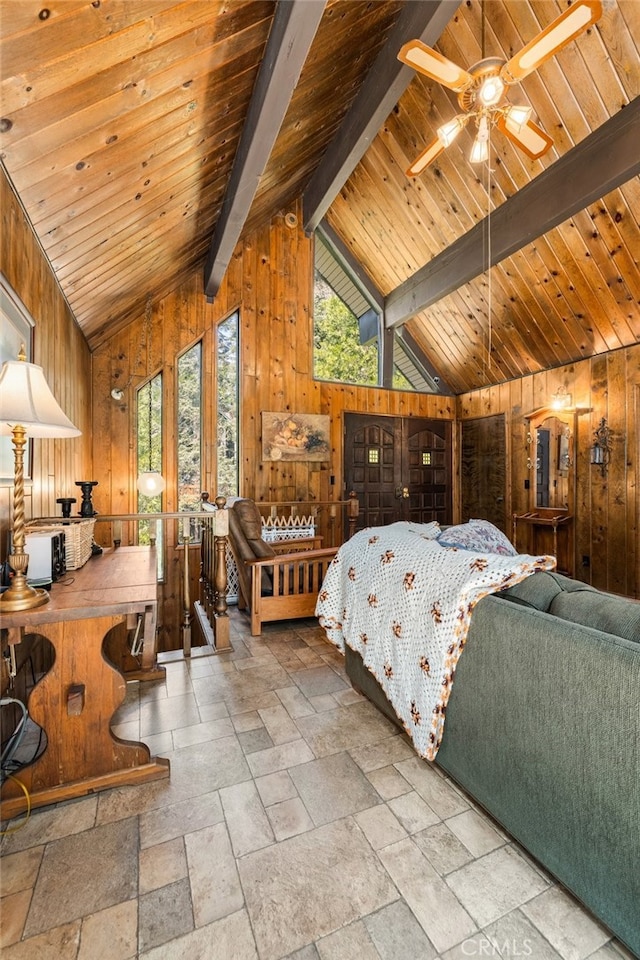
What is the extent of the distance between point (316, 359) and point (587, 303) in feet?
10.8

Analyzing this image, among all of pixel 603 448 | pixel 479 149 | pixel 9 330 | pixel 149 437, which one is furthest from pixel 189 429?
pixel 603 448

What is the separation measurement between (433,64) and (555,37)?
0.59 metres

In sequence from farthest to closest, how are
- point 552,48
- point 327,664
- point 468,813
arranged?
point 327,664 → point 552,48 → point 468,813

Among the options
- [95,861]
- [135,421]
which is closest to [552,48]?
[95,861]

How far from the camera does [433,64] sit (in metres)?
2.28

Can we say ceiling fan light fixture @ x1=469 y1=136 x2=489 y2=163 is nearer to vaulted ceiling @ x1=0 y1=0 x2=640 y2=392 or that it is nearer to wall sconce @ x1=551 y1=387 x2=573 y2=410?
vaulted ceiling @ x1=0 y1=0 x2=640 y2=392

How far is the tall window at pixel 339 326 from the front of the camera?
609cm

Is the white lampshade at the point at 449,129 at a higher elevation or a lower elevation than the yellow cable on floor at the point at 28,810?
higher

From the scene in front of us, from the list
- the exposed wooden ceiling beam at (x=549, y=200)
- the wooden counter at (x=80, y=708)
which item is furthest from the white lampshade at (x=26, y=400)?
the exposed wooden ceiling beam at (x=549, y=200)

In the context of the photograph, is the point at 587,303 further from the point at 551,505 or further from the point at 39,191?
the point at 39,191

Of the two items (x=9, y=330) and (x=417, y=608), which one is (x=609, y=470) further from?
(x=9, y=330)

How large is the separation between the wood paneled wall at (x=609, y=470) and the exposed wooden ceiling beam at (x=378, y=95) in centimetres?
345

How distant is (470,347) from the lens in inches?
240

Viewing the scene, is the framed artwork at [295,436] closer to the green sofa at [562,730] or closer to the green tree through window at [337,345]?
the green tree through window at [337,345]
